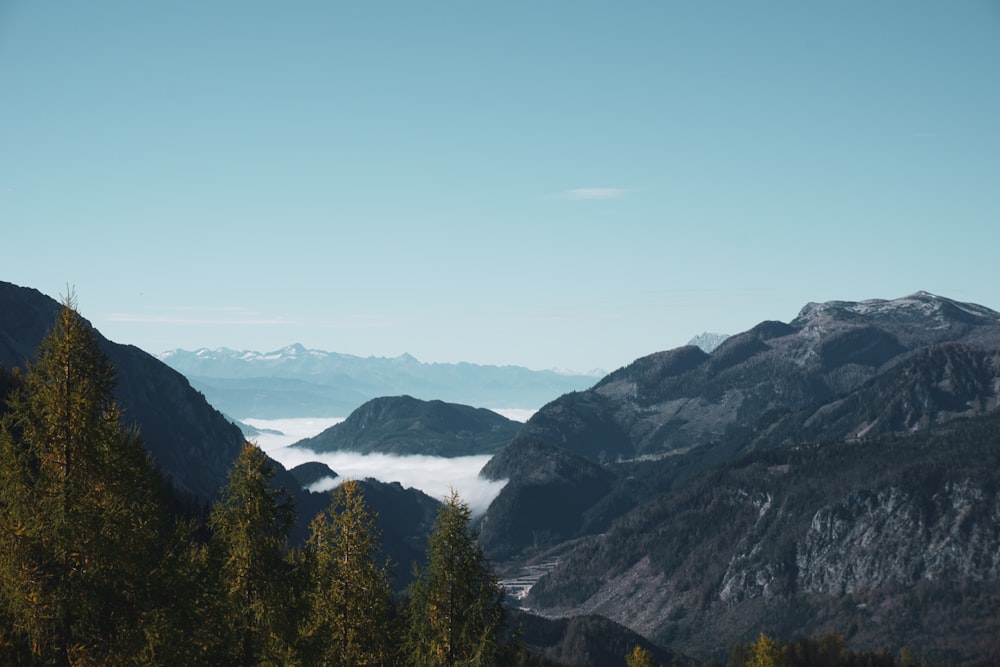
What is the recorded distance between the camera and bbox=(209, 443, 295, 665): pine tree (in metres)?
41.0

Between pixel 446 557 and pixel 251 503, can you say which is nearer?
pixel 251 503

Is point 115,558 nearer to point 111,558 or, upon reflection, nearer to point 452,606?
point 111,558

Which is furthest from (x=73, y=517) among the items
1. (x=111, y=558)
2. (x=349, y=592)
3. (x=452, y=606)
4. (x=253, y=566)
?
(x=452, y=606)

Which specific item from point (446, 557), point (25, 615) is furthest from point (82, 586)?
point (446, 557)

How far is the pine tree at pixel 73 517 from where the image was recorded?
31.8 m

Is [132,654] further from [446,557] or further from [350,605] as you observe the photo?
[446,557]

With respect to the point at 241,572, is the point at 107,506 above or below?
above

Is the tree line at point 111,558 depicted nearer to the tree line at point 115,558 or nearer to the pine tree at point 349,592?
the tree line at point 115,558

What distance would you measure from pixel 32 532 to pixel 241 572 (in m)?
12.4

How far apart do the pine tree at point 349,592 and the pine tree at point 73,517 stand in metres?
11.5

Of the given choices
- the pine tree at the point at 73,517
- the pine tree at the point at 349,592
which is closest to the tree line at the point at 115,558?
the pine tree at the point at 73,517

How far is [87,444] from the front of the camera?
33.6m

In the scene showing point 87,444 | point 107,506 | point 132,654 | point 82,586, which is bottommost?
point 132,654

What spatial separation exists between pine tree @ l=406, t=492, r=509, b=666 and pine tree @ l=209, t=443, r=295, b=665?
25.9ft
